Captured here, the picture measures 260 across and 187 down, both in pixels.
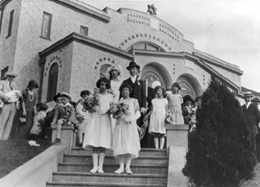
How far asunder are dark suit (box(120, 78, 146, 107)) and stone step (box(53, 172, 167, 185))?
119 inches

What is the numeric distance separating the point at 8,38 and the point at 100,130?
57.5 ft

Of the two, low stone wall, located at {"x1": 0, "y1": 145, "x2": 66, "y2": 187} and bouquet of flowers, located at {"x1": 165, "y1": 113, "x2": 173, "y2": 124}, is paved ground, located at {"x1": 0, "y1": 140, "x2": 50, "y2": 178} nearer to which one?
low stone wall, located at {"x1": 0, "y1": 145, "x2": 66, "y2": 187}

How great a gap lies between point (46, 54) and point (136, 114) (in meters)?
15.0

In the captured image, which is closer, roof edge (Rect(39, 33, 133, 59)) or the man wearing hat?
the man wearing hat

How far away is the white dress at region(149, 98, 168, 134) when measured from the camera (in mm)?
13391

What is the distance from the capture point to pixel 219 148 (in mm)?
9789

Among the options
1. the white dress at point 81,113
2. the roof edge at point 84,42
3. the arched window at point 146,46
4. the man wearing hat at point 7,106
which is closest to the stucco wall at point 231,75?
the arched window at point 146,46

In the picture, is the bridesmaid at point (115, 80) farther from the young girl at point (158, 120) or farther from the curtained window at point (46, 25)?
the curtained window at point (46, 25)

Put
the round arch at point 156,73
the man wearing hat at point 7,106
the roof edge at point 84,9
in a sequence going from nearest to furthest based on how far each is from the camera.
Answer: the man wearing hat at point 7,106, the round arch at point 156,73, the roof edge at point 84,9

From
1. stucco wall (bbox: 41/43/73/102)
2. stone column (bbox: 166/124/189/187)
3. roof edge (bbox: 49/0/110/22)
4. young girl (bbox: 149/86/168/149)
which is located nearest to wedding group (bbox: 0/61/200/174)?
young girl (bbox: 149/86/168/149)

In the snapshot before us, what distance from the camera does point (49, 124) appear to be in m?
15.1

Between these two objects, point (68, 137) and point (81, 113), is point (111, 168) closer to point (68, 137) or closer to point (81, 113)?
point (68, 137)

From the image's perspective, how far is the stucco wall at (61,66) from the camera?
23.4 m

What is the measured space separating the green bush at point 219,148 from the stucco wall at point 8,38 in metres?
17.7
